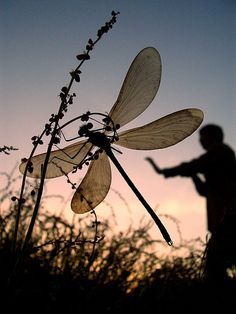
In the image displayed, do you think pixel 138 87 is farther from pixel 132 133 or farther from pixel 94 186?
pixel 94 186

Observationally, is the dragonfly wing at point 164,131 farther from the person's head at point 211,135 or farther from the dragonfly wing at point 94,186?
the person's head at point 211,135

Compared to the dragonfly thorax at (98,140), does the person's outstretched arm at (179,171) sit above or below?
above

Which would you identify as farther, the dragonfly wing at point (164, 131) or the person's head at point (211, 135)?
the person's head at point (211, 135)

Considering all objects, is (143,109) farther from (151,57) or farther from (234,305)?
(234,305)

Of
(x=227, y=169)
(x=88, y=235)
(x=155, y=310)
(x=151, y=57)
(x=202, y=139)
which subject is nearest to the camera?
(x=151, y=57)

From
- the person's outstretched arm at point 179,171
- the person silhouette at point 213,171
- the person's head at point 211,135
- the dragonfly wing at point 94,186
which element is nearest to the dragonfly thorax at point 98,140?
the dragonfly wing at point 94,186

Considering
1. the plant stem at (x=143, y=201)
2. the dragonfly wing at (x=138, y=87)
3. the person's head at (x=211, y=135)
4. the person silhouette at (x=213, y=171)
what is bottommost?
the plant stem at (x=143, y=201)

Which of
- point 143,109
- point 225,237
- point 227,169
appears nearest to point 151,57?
point 143,109
